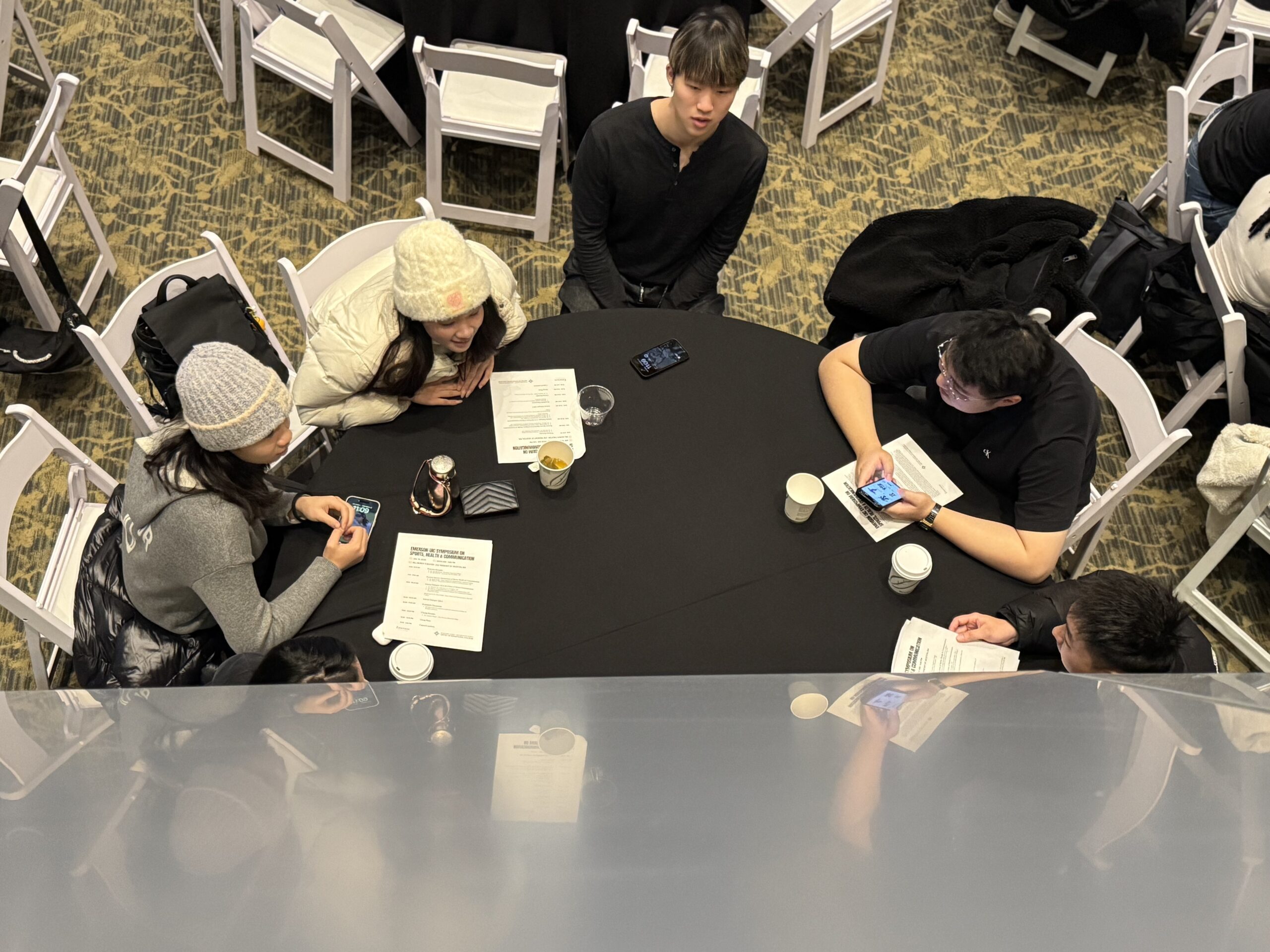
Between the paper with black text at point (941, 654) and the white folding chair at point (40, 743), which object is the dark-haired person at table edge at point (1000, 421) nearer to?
the paper with black text at point (941, 654)

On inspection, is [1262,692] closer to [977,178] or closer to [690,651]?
[690,651]

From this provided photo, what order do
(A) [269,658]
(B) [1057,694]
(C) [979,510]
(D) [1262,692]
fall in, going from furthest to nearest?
1. (C) [979,510]
2. (A) [269,658]
3. (B) [1057,694]
4. (D) [1262,692]

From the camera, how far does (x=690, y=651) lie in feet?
7.20

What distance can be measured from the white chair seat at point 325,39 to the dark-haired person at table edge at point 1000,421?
92.4 inches

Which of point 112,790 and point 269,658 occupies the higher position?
point 112,790

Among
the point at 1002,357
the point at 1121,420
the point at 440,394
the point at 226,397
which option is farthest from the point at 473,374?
the point at 1121,420

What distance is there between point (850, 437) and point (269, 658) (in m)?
1.48

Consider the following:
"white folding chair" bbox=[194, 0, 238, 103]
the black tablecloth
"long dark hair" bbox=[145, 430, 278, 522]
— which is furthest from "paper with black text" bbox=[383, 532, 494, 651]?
"white folding chair" bbox=[194, 0, 238, 103]

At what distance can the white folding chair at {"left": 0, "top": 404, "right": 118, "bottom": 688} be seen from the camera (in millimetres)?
2270

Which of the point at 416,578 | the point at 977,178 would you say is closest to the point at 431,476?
the point at 416,578

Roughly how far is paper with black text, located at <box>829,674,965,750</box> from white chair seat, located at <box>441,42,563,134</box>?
2.69 metres

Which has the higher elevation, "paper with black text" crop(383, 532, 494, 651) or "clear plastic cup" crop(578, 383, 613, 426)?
"clear plastic cup" crop(578, 383, 613, 426)

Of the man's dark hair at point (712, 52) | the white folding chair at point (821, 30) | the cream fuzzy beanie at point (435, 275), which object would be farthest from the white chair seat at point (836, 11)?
the cream fuzzy beanie at point (435, 275)

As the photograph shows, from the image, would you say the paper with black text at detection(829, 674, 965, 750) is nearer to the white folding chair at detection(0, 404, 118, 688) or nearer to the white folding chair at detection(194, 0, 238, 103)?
the white folding chair at detection(0, 404, 118, 688)
